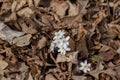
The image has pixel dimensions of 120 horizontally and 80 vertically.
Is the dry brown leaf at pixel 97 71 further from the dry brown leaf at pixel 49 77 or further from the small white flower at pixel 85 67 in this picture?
the dry brown leaf at pixel 49 77

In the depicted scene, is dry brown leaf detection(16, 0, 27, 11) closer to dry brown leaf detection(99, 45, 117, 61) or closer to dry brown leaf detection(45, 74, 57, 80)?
dry brown leaf detection(45, 74, 57, 80)

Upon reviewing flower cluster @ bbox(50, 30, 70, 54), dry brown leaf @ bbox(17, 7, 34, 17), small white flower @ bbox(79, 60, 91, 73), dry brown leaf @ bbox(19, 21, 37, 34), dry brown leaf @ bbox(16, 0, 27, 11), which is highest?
dry brown leaf @ bbox(16, 0, 27, 11)

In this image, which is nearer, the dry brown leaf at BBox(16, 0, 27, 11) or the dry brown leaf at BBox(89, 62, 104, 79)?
the dry brown leaf at BBox(89, 62, 104, 79)

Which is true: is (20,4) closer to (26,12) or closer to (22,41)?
(26,12)

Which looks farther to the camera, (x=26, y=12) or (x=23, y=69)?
(x=26, y=12)

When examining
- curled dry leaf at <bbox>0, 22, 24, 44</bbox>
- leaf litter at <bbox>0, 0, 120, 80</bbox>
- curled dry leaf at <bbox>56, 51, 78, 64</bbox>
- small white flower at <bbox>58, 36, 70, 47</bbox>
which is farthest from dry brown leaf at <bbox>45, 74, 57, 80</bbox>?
curled dry leaf at <bbox>0, 22, 24, 44</bbox>

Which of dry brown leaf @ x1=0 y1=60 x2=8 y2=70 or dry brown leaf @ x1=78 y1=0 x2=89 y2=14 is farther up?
dry brown leaf @ x1=78 y1=0 x2=89 y2=14

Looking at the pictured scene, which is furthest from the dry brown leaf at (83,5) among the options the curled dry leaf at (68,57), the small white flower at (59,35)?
the curled dry leaf at (68,57)

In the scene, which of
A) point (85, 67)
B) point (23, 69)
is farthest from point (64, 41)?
point (23, 69)
